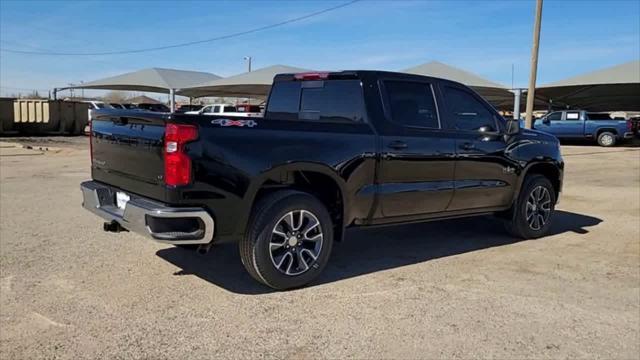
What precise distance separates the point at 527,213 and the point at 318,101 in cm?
309

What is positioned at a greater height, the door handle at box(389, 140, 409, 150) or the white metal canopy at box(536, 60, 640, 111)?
the white metal canopy at box(536, 60, 640, 111)

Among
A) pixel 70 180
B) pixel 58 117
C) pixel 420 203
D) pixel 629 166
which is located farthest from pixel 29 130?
pixel 420 203

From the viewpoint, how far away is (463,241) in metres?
6.95

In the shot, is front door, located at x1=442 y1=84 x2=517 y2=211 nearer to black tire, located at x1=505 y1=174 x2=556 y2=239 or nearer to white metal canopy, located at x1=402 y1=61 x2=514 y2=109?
black tire, located at x1=505 y1=174 x2=556 y2=239

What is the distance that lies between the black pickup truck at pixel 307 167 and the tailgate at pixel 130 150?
0.02 m

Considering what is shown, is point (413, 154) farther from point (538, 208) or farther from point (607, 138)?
point (607, 138)

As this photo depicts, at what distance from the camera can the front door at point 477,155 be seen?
614cm

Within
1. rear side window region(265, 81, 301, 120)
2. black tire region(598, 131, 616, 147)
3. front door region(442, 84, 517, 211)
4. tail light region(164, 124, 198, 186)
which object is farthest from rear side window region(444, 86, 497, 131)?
black tire region(598, 131, 616, 147)

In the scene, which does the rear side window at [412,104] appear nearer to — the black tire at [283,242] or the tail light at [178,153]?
the black tire at [283,242]

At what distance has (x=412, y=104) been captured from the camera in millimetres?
5789

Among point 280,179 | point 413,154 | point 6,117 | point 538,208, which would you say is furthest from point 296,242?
point 6,117

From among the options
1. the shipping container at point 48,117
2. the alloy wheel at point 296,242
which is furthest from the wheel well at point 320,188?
the shipping container at point 48,117

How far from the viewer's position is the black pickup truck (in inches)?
171

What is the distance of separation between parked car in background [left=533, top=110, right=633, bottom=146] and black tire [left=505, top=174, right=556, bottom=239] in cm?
2376
